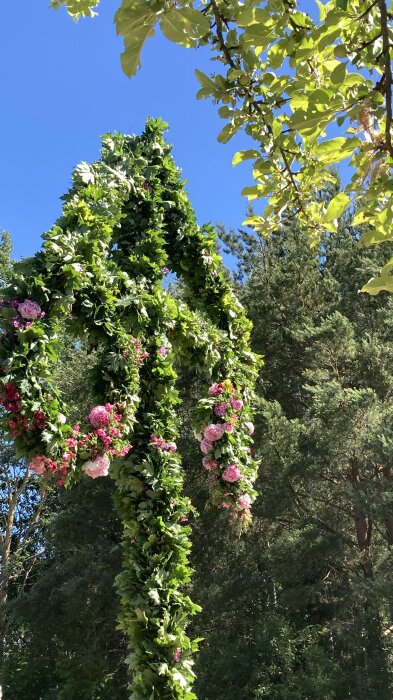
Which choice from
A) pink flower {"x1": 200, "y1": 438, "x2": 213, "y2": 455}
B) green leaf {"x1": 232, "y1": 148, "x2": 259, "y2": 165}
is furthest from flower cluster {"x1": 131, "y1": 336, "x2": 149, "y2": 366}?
green leaf {"x1": 232, "y1": 148, "x2": 259, "y2": 165}

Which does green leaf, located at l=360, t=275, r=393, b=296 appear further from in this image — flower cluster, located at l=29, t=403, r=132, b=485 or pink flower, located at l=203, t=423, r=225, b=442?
pink flower, located at l=203, t=423, r=225, b=442

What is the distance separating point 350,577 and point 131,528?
6735 millimetres

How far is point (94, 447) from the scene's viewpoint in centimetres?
266

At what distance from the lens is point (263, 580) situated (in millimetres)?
9836

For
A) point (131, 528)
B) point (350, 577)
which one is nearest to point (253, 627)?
point (350, 577)

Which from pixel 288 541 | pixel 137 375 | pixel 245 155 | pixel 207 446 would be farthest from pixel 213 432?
pixel 288 541

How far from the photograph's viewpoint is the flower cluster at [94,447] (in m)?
2.51

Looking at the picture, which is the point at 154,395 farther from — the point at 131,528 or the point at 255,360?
the point at 255,360

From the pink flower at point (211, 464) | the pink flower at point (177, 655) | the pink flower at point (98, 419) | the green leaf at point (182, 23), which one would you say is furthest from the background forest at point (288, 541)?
the green leaf at point (182, 23)

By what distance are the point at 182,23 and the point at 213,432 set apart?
8.49 ft

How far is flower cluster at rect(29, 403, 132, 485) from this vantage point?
2.51 meters

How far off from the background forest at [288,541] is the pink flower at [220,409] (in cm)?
483

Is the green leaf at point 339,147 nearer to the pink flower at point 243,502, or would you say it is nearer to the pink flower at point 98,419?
the pink flower at point 98,419

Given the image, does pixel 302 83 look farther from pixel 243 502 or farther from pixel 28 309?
pixel 243 502
